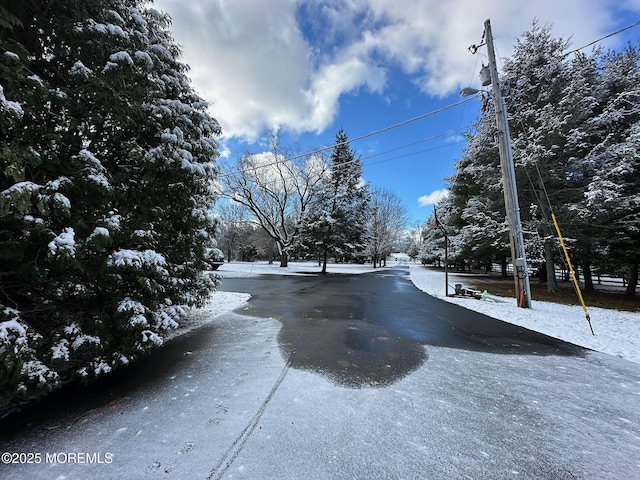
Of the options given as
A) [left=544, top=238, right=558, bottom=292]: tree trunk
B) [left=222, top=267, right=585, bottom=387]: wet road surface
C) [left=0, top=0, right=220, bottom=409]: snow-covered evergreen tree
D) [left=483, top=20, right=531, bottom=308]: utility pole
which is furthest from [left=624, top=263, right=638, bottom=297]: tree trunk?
[left=0, top=0, right=220, bottom=409]: snow-covered evergreen tree

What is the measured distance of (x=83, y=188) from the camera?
9.49 feet

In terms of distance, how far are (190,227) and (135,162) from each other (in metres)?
1.16

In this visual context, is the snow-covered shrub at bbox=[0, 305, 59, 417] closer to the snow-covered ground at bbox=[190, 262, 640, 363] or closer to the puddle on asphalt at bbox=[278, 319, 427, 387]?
the puddle on asphalt at bbox=[278, 319, 427, 387]

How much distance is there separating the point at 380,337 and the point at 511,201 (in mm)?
6292

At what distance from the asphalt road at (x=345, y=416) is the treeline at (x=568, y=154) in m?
6.98

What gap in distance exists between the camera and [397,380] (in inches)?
131

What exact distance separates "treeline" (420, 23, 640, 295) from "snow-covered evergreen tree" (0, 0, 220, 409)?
1024cm

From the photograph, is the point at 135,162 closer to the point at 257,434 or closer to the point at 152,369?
the point at 152,369

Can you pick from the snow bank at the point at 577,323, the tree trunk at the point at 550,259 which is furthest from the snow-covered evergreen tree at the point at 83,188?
the tree trunk at the point at 550,259

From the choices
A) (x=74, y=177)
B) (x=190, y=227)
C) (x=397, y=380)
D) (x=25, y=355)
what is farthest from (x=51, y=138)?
(x=397, y=380)

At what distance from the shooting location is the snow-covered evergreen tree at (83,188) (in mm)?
2492

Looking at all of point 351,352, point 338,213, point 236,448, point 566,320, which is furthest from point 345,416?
point 338,213

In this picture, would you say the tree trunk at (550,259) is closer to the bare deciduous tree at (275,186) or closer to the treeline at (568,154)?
the treeline at (568,154)

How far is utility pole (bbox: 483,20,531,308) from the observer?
25.4 ft
